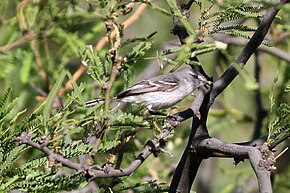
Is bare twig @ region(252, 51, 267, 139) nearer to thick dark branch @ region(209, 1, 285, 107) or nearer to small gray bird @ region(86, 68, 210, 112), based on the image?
small gray bird @ region(86, 68, 210, 112)

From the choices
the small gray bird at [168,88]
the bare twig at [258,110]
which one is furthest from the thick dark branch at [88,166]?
the bare twig at [258,110]

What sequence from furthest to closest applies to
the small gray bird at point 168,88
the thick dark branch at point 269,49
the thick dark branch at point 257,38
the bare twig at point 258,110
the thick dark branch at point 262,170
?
the bare twig at point 258,110 < the thick dark branch at point 269,49 < the small gray bird at point 168,88 < the thick dark branch at point 257,38 < the thick dark branch at point 262,170

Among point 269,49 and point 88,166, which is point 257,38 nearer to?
point 88,166

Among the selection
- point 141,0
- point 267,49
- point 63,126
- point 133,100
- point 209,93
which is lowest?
point 267,49

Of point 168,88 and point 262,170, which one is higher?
point 262,170

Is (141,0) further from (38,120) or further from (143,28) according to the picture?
(143,28)

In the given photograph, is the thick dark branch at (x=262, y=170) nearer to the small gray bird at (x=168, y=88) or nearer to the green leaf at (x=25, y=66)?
the green leaf at (x=25, y=66)

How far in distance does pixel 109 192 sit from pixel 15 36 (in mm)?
1455

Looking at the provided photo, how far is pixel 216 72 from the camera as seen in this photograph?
5.30m

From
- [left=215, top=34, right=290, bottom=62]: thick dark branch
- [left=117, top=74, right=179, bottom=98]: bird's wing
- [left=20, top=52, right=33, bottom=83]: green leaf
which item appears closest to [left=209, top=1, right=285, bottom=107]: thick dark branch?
[left=20, top=52, right=33, bottom=83]: green leaf

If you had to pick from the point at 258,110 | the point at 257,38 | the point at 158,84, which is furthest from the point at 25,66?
the point at 258,110

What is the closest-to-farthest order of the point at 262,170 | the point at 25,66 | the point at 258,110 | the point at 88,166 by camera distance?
1. the point at 88,166
2. the point at 262,170
3. the point at 25,66
4. the point at 258,110

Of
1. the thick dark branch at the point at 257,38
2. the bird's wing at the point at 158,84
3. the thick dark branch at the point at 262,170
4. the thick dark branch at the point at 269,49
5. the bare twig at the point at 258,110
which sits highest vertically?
the thick dark branch at the point at 257,38

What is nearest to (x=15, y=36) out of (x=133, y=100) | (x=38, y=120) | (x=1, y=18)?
(x=1, y=18)
